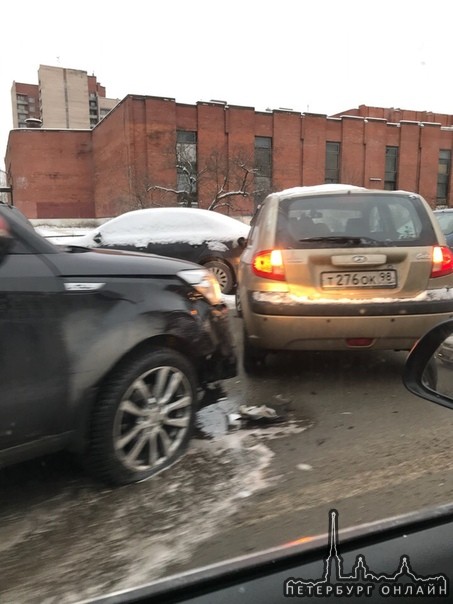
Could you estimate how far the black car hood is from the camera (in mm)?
2566

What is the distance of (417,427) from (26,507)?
2520mm

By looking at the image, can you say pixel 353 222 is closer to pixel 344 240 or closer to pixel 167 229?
pixel 344 240

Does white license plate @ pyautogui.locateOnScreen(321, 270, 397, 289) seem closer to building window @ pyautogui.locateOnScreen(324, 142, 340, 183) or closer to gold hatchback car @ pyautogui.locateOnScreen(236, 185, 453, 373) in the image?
gold hatchback car @ pyautogui.locateOnScreen(236, 185, 453, 373)

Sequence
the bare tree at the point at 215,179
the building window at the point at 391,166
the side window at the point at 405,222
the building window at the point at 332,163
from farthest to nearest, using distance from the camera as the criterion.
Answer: the building window at the point at 391,166 → the building window at the point at 332,163 → the bare tree at the point at 215,179 → the side window at the point at 405,222

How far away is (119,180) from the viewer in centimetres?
3922

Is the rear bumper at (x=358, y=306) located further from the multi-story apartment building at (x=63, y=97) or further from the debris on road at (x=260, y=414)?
the multi-story apartment building at (x=63, y=97)

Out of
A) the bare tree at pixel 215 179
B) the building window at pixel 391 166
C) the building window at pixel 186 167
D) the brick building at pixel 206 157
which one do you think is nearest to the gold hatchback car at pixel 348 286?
the brick building at pixel 206 157

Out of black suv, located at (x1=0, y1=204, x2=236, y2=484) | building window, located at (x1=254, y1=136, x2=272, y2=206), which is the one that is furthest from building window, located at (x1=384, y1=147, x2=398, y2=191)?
black suv, located at (x1=0, y1=204, x2=236, y2=484)

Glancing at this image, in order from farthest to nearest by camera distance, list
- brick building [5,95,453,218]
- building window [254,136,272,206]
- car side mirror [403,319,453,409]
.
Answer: building window [254,136,272,206] < brick building [5,95,453,218] < car side mirror [403,319,453,409]

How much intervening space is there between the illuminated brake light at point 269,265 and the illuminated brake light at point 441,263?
3.99 feet

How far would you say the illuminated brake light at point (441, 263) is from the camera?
4.02 m

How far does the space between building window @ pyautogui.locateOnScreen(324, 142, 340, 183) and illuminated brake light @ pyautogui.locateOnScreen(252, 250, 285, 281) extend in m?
43.0

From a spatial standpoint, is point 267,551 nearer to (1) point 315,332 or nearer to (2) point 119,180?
(1) point 315,332

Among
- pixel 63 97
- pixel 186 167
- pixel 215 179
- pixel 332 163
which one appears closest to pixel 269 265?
pixel 215 179
